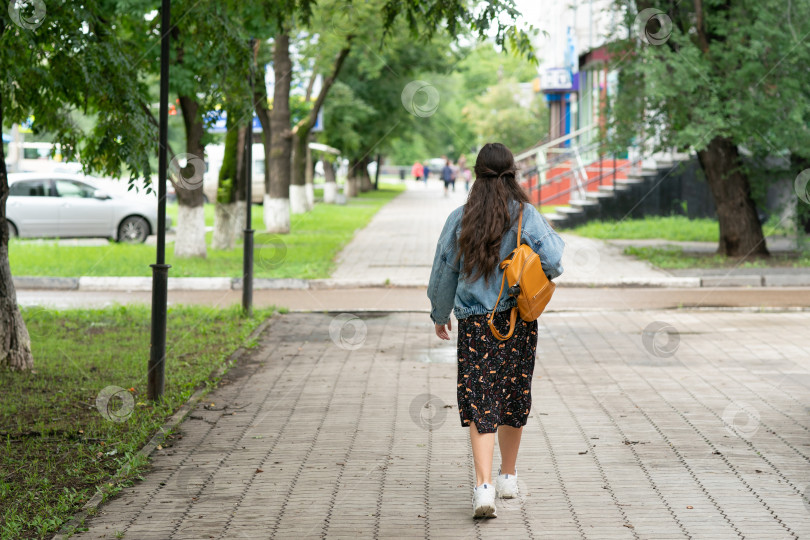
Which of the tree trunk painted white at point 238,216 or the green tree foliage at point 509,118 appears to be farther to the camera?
the green tree foliage at point 509,118

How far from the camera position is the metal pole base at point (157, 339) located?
7.17 metres

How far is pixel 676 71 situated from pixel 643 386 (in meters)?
8.50

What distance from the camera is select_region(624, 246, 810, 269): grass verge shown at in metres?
16.2

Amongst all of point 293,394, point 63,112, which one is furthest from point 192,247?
point 293,394

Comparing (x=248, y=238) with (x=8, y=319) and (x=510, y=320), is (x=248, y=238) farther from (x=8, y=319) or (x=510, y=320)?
(x=510, y=320)

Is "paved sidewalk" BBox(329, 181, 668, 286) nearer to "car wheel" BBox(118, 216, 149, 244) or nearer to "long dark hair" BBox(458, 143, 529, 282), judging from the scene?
"car wheel" BBox(118, 216, 149, 244)

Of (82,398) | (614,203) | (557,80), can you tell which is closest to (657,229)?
(614,203)

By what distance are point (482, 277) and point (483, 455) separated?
837 millimetres

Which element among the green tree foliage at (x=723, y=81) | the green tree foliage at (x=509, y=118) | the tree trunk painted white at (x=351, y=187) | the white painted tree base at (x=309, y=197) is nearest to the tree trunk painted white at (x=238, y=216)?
the green tree foliage at (x=723, y=81)

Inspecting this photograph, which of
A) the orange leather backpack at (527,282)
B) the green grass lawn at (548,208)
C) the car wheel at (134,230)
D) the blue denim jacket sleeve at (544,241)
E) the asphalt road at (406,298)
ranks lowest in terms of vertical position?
the asphalt road at (406,298)

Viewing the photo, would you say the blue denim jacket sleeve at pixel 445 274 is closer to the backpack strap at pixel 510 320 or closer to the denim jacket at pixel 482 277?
the denim jacket at pixel 482 277

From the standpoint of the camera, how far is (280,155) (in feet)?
75.5

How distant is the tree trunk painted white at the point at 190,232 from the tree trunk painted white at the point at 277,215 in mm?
5507

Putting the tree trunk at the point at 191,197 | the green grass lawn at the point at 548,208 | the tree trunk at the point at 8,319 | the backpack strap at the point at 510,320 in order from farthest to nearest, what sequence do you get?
the green grass lawn at the point at 548,208 → the tree trunk at the point at 191,197 → the tree trunk at the point at 8,319 → the backpack strap at the point at 510,320
